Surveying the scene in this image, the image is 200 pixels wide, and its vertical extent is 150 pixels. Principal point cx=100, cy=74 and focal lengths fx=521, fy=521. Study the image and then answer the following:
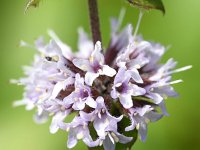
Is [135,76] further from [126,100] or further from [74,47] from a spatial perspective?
[74,47]

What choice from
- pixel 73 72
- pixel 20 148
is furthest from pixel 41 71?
pixel 20 148

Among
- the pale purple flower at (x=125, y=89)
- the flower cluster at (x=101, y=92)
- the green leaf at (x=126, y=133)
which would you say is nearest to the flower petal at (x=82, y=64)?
the flower cluster at (x=101, y=92)

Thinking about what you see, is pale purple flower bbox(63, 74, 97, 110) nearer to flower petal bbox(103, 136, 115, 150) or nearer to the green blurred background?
flower petal bbox(103, 136, 115, 150)

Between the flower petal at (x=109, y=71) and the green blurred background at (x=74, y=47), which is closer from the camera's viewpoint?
the flower petal at (x=109, y=71)

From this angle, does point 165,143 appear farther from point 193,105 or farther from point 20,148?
point 20,148

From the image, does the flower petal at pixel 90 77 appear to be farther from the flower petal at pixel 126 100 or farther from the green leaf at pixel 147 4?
the green leaf at pixel 147 4

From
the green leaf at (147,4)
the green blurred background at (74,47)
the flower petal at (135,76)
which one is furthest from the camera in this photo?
the green blurred background at (74,47)
